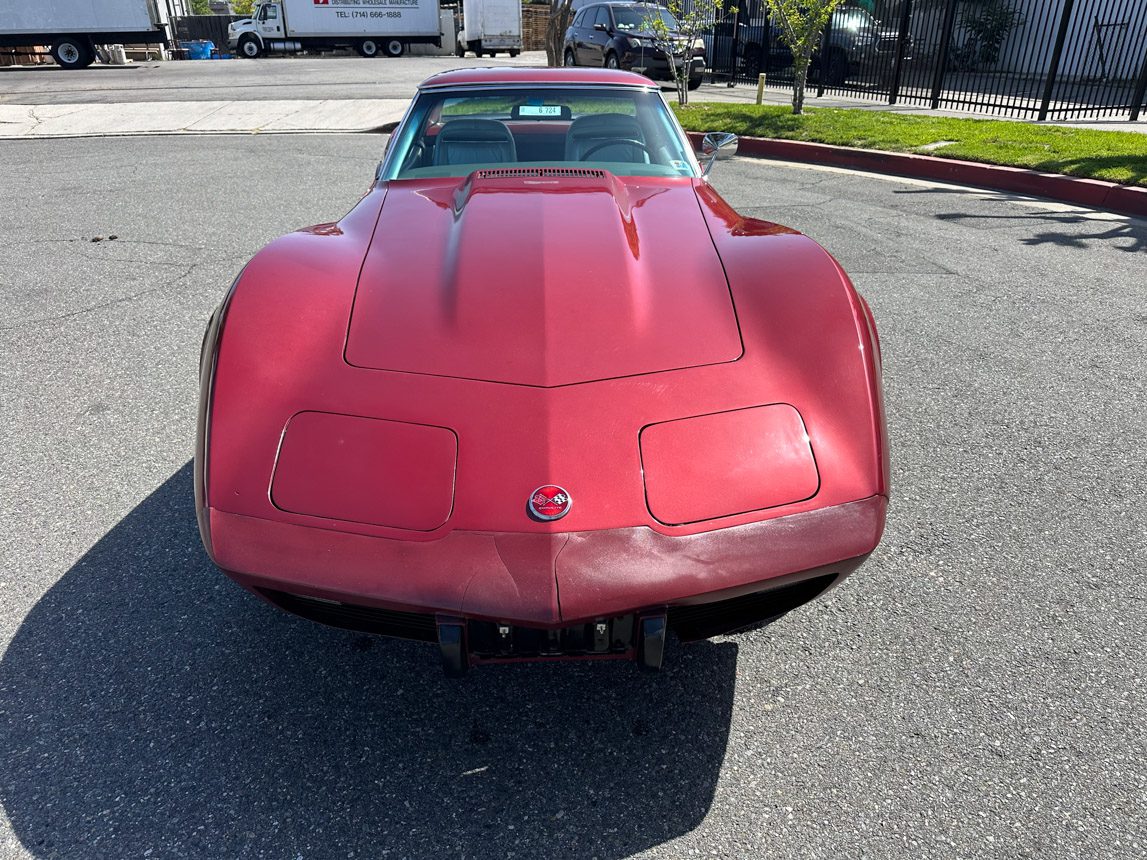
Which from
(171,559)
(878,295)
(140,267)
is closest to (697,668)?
(171,559)

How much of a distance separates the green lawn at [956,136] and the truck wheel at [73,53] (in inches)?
888

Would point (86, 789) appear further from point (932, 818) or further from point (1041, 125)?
A: point (1041, 125)

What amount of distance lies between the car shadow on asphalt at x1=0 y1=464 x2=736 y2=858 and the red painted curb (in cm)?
719

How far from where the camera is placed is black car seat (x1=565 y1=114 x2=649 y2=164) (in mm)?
3531

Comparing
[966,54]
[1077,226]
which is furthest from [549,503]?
[966,54]

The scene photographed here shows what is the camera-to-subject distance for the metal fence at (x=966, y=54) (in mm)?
13406

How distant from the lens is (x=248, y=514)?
1.80 meters

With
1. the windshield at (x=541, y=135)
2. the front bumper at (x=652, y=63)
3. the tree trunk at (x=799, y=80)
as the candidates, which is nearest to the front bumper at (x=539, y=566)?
the windshield at (x=541, y=135)

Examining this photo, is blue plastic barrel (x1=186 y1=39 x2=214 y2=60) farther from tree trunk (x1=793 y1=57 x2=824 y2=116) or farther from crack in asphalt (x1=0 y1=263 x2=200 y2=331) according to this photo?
crack in asphalt (x1=0 y1=263 x2=200 y2=331)

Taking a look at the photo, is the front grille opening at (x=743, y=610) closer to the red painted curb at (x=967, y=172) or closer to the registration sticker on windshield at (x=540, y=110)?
the registration sticker on windshield at (x=540, y=110)

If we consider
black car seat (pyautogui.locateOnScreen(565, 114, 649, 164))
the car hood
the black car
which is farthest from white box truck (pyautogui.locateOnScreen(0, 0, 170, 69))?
the car hood

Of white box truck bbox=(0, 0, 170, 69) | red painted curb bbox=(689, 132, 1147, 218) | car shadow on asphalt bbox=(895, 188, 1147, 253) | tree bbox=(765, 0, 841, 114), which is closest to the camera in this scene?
car shadow on asphalt bbox=(895, 188, 1147, 253)

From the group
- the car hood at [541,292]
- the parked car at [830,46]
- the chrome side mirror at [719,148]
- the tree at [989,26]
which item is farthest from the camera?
the tree at [989,26]

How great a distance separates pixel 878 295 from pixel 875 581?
9.74 feet
